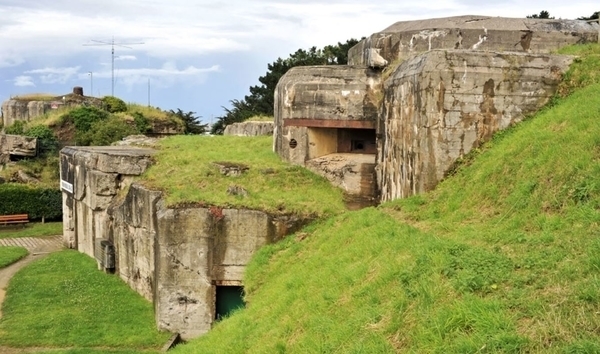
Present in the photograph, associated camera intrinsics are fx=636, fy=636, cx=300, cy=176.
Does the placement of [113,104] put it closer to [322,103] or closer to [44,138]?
[44,138]

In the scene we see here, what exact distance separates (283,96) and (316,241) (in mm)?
3725

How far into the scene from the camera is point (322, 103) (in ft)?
36.5

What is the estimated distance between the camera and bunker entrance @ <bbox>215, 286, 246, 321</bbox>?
9.55 m

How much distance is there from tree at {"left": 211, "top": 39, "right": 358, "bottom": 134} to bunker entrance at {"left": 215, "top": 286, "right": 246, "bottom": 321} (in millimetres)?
18640

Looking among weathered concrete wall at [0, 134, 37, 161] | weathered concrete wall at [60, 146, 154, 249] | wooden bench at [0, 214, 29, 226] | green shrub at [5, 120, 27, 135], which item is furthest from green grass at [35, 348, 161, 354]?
green shrub at [5, 120, 27, 135]

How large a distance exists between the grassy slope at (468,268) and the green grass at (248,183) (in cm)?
112

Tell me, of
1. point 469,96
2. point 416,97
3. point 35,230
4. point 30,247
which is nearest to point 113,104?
point 35,230

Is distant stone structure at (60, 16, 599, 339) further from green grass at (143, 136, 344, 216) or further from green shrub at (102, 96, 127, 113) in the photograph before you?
green shrub at (102, 96, 127, 113)

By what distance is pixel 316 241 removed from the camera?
28.2 feet

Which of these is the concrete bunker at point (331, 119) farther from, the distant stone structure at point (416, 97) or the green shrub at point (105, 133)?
the green shrub at point (105, 133)

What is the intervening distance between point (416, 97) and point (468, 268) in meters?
3.99

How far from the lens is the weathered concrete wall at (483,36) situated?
10172 mm

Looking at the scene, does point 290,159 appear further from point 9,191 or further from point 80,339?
point 9,191

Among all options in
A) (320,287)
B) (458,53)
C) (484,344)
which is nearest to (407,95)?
(458,53)
